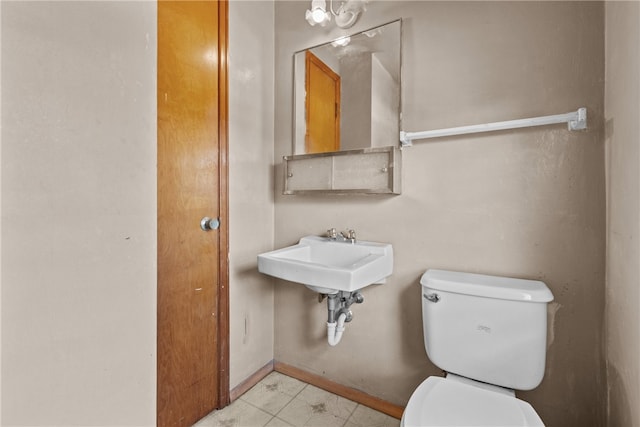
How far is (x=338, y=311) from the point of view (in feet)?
4.78

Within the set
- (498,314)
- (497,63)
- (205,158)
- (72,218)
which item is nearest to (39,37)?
(72,218)

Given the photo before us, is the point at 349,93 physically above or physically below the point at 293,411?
Result: above

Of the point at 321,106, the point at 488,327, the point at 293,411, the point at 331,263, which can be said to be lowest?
the point at 293,411

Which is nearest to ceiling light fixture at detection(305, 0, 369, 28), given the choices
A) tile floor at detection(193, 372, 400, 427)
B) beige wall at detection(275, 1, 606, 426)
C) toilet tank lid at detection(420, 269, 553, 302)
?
beige wall at detection(275, 1, 606, 426)

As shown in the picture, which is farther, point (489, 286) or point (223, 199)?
point (223, 199)

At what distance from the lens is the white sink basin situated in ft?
3.77

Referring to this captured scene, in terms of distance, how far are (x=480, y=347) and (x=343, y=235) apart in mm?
762

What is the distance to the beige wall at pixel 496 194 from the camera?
1.08 meters

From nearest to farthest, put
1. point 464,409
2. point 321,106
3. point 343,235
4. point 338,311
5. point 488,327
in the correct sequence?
point 464,409 < point 488,327 < point 338,311 < point 343,235 < point 321,106

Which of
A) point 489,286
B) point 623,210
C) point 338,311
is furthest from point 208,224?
point 623,210

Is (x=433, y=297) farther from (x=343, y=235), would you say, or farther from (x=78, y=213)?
(x=78, y=213)

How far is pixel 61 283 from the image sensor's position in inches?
35.7

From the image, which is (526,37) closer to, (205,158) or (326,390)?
(205,158)

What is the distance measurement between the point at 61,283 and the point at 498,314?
1440mm
